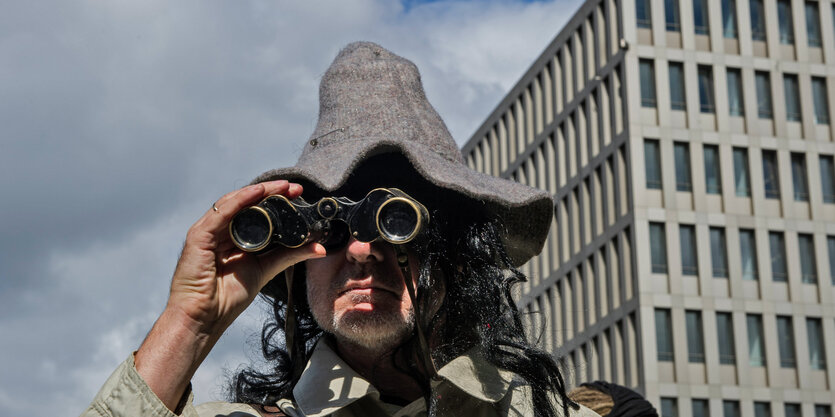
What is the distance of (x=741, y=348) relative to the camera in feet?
137

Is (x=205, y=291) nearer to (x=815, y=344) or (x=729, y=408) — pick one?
(x=729, y=408)

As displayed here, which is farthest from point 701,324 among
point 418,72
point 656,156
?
point 418,72

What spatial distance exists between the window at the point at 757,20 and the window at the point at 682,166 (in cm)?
431

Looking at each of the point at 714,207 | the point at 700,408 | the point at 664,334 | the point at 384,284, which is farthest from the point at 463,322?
the point at 714,207

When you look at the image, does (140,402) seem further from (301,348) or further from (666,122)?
(666,122)

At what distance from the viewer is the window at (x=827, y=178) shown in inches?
1725

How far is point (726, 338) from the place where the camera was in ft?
139

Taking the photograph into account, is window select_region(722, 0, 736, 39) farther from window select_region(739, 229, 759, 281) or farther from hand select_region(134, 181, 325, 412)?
hand select_region(134, 181, 325, 412)

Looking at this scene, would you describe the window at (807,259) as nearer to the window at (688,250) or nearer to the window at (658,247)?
the window at (688,250)

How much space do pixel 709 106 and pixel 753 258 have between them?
4.92 meters

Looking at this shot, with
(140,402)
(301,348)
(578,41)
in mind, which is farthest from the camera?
(578,41)

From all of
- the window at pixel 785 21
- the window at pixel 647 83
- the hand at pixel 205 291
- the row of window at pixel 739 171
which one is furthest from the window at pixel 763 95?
the hand at pixel 205 291

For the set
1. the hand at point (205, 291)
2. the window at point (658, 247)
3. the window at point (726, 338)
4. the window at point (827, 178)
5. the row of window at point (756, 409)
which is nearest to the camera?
the hand at point (205, 291)

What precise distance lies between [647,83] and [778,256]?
6690 millimetres
